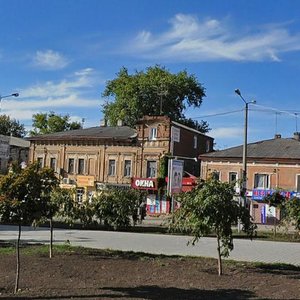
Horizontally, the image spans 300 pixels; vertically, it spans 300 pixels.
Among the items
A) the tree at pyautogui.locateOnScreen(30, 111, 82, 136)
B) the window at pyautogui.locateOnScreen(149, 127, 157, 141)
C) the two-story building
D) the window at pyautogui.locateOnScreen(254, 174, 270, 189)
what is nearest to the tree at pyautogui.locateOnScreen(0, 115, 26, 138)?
the tree at pyautogui.locateOnScreen(30, 111, 82, 136)

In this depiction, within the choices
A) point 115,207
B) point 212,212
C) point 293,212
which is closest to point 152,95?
point 115,207

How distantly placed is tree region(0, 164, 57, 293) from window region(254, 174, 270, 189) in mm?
39494

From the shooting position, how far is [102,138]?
179 feet

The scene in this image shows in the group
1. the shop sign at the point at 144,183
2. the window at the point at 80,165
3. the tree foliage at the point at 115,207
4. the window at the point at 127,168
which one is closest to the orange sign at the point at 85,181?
the window at the point at 80,165

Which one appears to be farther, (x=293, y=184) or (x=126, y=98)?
(x=126, y=98)

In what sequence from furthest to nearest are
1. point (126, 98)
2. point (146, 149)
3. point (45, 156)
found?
1. point (126, 98)
2. point (45, 156)
3. point (146, 149)

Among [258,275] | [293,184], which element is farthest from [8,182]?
[293,184]

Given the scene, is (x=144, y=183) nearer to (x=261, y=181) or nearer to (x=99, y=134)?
(x=99, y=134)

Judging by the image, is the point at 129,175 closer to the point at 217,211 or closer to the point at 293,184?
the point at 293,184

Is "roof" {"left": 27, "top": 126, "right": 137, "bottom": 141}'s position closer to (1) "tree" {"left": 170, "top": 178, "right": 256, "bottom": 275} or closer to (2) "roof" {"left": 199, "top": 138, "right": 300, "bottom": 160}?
(2) "roof" {"left": 199, "top": 138, "right": 300, "bottom": 160}

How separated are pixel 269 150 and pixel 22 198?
41296mm

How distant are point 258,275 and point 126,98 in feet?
172

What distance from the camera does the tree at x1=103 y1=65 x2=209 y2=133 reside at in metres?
62.2

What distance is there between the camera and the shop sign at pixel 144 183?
169 ft
